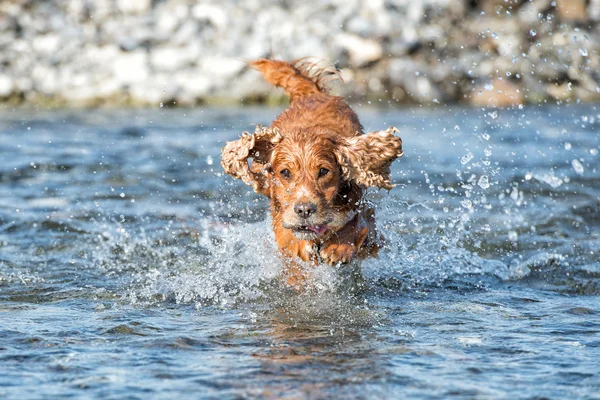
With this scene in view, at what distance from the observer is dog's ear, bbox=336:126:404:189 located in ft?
17.6

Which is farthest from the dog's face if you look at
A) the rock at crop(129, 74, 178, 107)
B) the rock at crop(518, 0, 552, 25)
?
the rock at crop(518, 0, 552, 25)

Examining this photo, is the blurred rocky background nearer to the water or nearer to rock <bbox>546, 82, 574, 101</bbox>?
rock <bbox>546, 82, 574, 101</bbox>

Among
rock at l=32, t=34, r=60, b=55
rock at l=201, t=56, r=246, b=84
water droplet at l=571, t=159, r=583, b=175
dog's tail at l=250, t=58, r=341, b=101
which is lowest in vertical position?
water droplet at l=571, t=159, r=583, b=175

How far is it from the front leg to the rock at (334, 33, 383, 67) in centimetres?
1004

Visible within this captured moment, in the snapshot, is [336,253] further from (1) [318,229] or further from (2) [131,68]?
(2) [131,68]

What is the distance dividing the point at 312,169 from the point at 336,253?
1.92 feet

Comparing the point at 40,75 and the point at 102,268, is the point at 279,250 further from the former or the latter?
the point at 40,75

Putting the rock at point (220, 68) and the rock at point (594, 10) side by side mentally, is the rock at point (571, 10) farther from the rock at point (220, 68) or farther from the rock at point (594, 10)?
the rock at point (220, 68)

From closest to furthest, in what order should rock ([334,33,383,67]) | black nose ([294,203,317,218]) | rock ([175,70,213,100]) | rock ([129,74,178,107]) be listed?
black nose ([294,203,317,218]) → rock ([129,74,178,107]) → rock ([175,70,213,100]) → rock ([334,33,383,67])

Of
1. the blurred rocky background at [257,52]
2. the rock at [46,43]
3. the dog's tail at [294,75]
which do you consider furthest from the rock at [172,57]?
the dog's tail at [294,75]

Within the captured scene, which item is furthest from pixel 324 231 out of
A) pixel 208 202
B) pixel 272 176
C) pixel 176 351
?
pixel 208 202

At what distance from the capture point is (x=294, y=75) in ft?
23.1

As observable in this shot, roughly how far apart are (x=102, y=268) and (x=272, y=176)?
1.46m

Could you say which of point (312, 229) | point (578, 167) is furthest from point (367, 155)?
point (578, 167)
